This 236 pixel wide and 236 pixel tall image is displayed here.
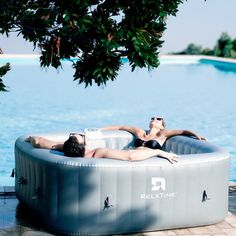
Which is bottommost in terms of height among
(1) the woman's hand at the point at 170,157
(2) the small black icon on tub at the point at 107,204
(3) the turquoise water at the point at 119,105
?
(3) the turquoise water at the point at 119,105

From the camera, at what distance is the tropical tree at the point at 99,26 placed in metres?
3.45

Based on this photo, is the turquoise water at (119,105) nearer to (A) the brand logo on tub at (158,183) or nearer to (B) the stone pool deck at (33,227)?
(B) the stone pool deck at (33,227)

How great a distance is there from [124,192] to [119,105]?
1508 cm

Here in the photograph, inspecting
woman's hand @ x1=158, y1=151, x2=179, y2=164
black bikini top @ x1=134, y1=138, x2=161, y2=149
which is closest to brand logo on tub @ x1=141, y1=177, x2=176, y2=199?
woman's hand @ x1=158, y1=151, x2=179, y2=164

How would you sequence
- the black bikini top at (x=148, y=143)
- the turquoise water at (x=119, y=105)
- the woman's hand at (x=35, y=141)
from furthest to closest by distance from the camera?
1. the turquoise water at (x=119, y=105)
2. the black bikini top at (x=148, y=143)
3. the woman's hand at (x=35, y=141)

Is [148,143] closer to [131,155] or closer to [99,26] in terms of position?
[131,155]

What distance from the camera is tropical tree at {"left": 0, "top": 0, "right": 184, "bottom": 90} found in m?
3.45

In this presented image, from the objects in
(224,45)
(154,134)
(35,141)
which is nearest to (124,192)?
(35,141)

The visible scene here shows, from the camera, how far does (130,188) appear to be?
5.55m

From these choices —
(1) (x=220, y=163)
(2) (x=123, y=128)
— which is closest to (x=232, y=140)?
(2) (x=123, y=128)

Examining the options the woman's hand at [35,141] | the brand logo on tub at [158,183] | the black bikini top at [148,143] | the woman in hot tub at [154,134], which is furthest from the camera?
the woman in hot tub at [154,134]

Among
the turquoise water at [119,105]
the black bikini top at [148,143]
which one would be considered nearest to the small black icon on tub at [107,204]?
the black bikini top at [148,143]

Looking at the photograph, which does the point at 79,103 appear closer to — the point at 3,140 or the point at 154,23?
the point at 3,140

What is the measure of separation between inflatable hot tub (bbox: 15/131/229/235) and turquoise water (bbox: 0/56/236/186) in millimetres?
4246
